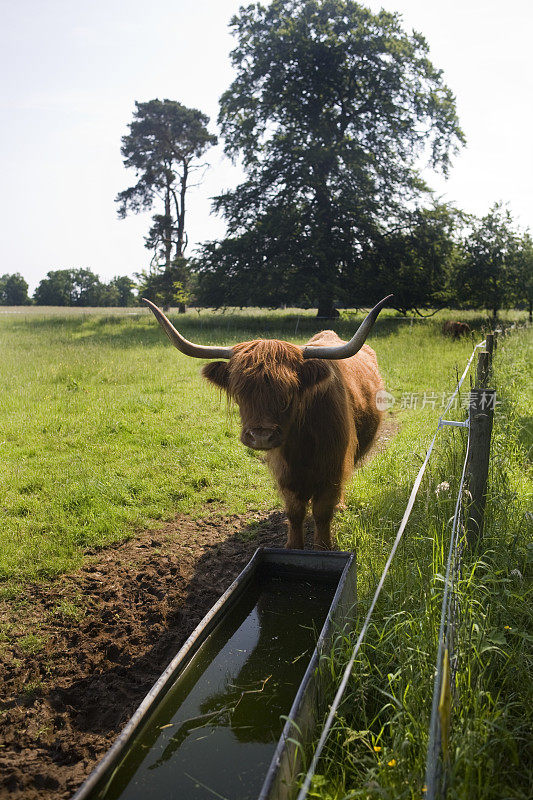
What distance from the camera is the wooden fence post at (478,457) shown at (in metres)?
3.11

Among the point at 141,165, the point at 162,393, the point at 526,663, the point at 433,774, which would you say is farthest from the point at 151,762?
the point at 141,165

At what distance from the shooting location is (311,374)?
352 cm

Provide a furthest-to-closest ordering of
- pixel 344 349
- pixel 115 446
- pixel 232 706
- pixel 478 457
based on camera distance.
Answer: pixel 115 446, pixel 344 349, pixel 478 457, pixel 232 706

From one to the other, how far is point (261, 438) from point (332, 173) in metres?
22.9

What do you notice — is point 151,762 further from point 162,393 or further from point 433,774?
point 162,393

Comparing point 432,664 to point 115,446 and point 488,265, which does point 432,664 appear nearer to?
point 115,446

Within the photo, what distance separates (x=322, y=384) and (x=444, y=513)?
3.97 feet

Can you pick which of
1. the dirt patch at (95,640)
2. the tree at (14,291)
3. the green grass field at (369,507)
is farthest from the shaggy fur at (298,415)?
the tree at (14,291)

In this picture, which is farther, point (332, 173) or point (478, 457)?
point (332, 173)

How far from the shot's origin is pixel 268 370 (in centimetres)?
336

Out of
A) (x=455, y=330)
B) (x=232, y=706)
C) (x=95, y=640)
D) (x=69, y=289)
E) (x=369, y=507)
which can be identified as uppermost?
(x=69, y=289)

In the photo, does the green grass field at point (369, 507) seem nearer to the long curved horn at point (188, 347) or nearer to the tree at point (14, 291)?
the long curved horn at point (188, 347)

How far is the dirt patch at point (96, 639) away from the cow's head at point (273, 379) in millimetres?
1278

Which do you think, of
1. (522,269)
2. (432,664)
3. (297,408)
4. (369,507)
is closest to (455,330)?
(522,269)
